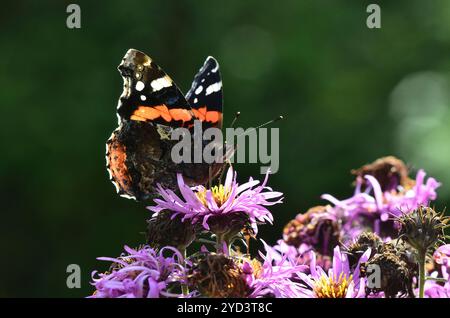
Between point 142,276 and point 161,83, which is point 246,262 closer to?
point 142,276

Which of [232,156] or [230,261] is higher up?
[232,156]

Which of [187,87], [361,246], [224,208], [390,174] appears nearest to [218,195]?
[224,208]

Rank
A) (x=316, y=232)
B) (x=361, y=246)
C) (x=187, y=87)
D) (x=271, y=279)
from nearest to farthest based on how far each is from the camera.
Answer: (x=271, y=279)
(x=361, y=246)
(x=316, y=232)
(x=187, y=87)

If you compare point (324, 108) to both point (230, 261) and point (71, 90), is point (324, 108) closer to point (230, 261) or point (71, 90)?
point (71, 90)

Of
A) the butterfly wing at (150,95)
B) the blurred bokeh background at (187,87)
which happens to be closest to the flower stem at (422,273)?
the butterfly wing at (150,95)

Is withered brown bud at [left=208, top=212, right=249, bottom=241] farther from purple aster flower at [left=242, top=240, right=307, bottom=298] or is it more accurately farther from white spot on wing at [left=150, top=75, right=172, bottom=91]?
white spot on wing at [left=150, top=75, right=172, bottom=91]

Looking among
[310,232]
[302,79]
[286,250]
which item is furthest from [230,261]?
[302,79]

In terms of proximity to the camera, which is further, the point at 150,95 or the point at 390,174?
the point at 390,174
